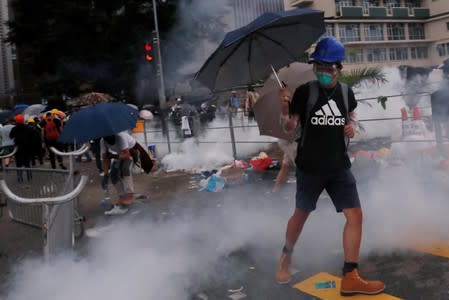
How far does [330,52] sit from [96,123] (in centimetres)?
325

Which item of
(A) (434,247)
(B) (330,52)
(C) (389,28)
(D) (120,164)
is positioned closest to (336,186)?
(B) (330,52)

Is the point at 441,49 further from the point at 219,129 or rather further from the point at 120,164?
the point at 120,164

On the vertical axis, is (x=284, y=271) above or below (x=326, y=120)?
below

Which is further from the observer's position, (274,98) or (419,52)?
(419,52)

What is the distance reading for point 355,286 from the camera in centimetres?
269

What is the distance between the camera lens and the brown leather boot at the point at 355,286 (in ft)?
8.83

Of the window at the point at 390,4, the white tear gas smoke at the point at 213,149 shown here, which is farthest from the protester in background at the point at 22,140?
the window at the point at 390,4

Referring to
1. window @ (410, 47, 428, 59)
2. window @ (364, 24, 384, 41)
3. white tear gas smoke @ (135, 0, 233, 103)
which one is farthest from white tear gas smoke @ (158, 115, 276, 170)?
window @ (410, 47, 428, 59)

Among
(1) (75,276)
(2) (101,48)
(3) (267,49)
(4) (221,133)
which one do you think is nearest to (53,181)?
(1) (75,276)

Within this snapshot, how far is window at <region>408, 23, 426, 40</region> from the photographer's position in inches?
1922

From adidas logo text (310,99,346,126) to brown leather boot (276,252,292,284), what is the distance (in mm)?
975

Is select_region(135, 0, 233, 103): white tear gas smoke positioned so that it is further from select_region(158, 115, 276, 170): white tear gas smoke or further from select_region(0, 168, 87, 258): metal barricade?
select_region(0, 168, 87, 258): metal barricade

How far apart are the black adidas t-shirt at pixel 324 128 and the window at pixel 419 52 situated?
51.0 meters

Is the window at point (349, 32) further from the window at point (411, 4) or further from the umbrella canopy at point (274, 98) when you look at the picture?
the umbrella canopy at point (274, 98)
